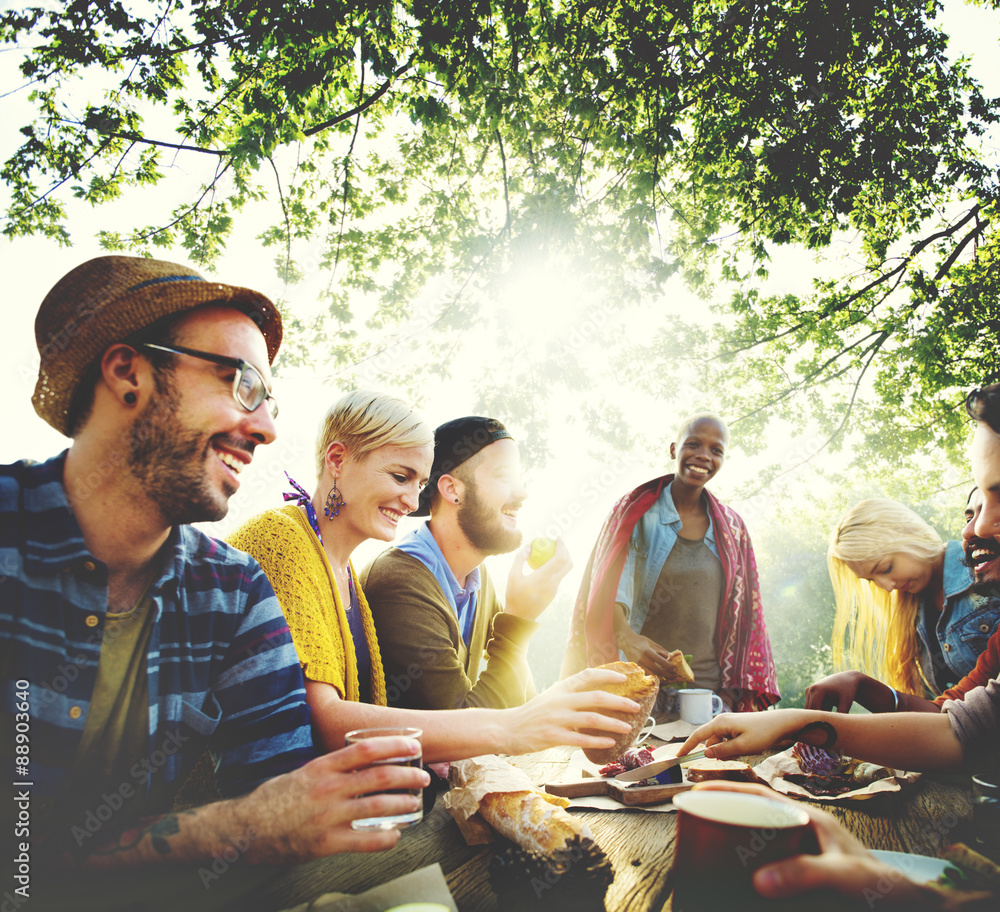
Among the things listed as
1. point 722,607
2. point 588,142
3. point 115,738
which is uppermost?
point 588,142

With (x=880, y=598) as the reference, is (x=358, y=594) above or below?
above

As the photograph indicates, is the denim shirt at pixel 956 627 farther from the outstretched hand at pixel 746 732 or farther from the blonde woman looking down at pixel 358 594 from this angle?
the blonde woman looking down at pixel 358 594

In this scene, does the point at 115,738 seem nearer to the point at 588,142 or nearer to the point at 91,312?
the point at 91,312

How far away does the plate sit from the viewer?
32.5 inches

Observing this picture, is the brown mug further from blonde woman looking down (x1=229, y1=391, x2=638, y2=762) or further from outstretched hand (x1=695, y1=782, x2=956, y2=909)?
blonde woman looking down (x1=229, y1=391, x2=638, y2=762)

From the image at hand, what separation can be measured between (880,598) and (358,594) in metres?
3.64

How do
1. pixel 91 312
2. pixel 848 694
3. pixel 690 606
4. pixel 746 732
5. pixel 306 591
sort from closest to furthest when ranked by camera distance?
A: pixel 91 312, pixel 746 732, pixel 306 591, pixel 848 694, pixel 690 606

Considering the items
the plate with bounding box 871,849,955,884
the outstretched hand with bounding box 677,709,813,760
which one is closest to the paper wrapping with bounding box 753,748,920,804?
the outstretched hand with bounding box 677,709,813,760

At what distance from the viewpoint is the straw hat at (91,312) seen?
1.41 meters

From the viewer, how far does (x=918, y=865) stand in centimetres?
88

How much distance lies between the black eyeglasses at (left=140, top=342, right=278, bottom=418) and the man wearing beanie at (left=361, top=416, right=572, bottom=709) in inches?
44.3

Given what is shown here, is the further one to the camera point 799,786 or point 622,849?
point 799,786

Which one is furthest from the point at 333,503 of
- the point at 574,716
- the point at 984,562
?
the point at 984,562

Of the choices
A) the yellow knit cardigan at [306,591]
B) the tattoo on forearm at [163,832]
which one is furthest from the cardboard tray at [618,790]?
the tattoo on forearm at [163,832]
